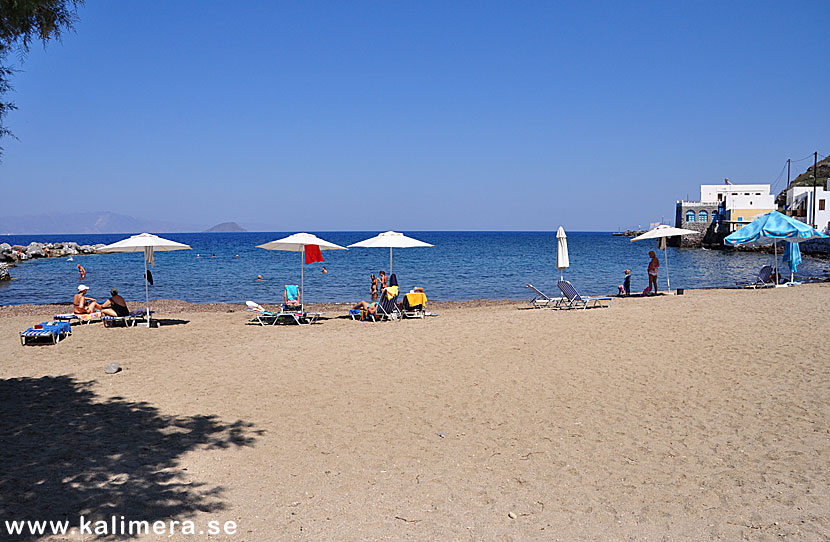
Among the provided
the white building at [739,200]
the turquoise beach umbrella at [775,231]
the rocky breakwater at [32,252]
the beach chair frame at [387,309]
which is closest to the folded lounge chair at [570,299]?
the beach chair frame at [387,309]

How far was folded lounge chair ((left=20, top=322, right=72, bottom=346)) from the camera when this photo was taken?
10.2m

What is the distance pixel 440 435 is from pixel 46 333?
8.36 metres

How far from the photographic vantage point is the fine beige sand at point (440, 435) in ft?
13.6

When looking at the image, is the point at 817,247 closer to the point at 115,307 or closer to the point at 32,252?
the point at 115,307

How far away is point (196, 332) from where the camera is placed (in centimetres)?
1200

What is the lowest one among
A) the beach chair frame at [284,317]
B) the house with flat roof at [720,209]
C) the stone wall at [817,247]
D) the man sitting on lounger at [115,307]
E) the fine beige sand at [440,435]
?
the fine beige sand at [440,435]

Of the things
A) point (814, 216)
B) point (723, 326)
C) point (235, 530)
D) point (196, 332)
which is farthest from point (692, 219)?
point (235, 530)

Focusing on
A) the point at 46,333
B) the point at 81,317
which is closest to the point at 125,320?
the point at 81,317

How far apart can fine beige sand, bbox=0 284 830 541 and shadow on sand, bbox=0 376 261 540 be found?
0.08 feet

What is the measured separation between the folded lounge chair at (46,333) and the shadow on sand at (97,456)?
3325 millimetres

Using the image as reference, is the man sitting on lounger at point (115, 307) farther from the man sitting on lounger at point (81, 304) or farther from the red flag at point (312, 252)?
the red flag at point (312, 252)

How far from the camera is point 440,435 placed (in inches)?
229

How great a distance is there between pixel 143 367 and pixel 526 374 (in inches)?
228

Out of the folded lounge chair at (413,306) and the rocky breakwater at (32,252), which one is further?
the rocky breakwater at (32,252)
